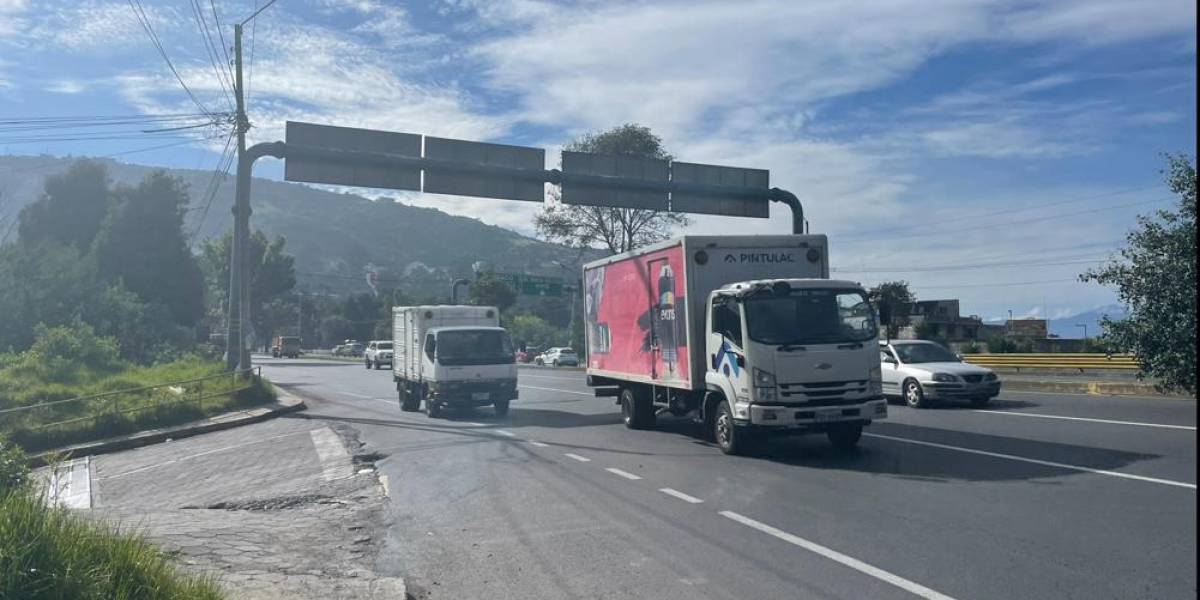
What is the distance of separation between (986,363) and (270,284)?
6518 centimetres

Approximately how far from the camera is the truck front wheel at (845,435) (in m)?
13.3

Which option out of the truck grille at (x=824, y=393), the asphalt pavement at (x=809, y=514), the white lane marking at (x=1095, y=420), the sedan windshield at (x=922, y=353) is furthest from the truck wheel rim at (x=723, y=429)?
the sedan windshield at (x=922, y=353)

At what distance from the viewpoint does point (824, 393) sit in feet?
40.9

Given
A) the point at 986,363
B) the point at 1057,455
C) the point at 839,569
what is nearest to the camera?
the point at 839,569

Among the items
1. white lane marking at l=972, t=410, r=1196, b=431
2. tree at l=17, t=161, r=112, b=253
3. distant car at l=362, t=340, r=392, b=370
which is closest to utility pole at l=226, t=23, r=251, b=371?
white lane marking at l=972, t=410, r=1196, b=431

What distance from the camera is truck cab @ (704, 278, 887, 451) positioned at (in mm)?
12375

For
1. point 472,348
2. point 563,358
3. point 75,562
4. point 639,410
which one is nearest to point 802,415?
point 639,410

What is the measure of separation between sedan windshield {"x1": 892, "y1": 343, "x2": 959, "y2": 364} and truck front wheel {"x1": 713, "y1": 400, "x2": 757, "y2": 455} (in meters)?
9.30

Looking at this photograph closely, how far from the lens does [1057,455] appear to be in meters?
12.3

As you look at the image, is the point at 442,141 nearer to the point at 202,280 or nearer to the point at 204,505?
the point at 204,505

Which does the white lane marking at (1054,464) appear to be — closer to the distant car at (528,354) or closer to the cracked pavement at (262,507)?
the cracked pavement at (262,507)

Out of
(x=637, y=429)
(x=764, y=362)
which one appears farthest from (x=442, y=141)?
(x=764, y=362)

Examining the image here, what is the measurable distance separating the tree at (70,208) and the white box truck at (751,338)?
179 ft

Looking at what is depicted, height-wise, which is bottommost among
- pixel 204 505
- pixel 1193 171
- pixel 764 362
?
pixel 204 505
